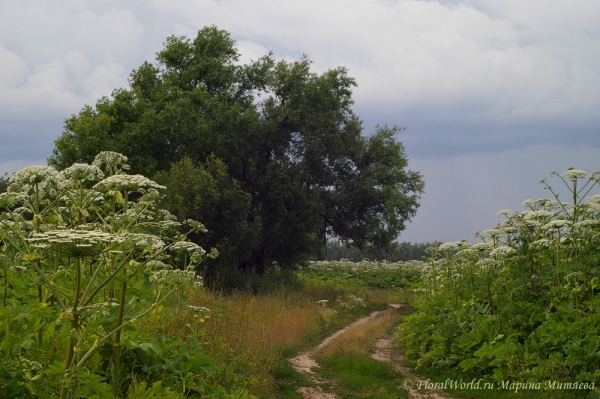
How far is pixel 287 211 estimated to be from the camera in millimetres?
26656

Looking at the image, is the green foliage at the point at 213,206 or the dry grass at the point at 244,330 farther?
the green foliage at the point at 213,206

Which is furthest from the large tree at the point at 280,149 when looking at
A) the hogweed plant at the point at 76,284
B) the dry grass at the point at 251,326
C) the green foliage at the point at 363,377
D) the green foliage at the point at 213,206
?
the hogweed plant at the point at 76,284

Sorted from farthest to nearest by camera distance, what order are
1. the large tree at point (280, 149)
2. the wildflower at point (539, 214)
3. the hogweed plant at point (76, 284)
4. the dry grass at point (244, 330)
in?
the large tree at point (280, 149) < the wildflower at point (539, 214) < the dry grass at point (244, 330) < the hogweed plant at point (76, 284)

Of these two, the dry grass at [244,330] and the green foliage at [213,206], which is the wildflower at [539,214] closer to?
the dry grass at [244,330]

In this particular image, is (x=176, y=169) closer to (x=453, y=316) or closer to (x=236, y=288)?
(x=236, y=288)

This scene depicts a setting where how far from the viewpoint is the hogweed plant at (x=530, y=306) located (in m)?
9.34

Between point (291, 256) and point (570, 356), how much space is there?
63.7ft

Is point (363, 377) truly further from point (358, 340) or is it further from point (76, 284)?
point (76, 284)

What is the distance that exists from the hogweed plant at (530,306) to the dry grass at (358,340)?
1.25m

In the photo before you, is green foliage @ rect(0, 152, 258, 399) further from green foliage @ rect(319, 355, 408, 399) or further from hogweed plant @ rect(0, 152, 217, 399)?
green foliage @ rect(319, 355, 408, 399)

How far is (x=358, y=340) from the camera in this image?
14.0m

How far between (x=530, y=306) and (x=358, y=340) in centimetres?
476

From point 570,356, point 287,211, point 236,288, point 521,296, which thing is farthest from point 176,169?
point 570,356

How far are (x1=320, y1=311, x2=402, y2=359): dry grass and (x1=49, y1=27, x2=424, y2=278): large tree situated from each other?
913 centimetres
